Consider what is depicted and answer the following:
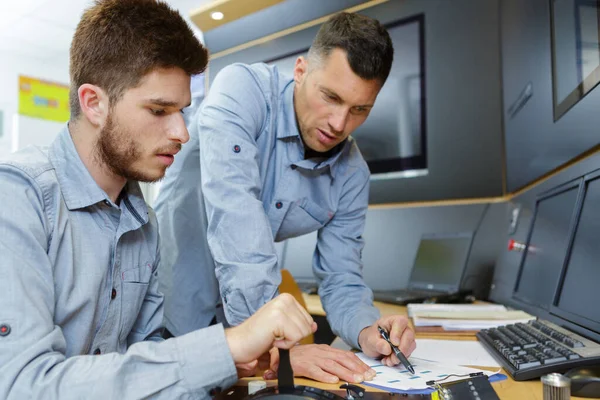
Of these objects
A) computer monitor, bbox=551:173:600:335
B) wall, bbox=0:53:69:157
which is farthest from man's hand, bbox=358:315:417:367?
wall, bbox=0:53:69:157

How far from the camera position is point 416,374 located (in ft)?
2.67

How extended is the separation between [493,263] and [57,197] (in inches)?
57.5

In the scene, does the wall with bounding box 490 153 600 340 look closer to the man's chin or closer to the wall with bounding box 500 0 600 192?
the wall with bounding box 500 0 600 192

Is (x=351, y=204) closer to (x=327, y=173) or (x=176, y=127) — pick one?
(x=327, y=173)

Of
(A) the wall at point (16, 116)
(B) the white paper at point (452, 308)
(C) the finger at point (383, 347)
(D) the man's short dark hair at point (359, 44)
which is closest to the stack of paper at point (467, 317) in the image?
(B) the white paper at point (452, 308)

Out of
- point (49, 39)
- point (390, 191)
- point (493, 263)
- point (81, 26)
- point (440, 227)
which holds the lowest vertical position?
point (493, 263)

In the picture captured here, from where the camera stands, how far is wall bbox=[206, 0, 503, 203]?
→ 1.89 meters

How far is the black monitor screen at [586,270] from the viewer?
98cm

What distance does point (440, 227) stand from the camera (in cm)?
195

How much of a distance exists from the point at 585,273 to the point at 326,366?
59cm

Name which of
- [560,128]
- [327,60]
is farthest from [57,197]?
[560,128]

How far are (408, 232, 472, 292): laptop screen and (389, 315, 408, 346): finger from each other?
2.79 ft

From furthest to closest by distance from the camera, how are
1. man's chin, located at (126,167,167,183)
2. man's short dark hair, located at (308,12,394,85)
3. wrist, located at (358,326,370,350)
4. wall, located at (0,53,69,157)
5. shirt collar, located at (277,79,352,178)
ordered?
wall, located at (0,53,69,157) → shirt collar, located at (277,79,352,178) → man's short dark hair, located at (308,12,394,85) → wrist, located at (358,326,370,350) → man's chin, located at (126,167,167,183)

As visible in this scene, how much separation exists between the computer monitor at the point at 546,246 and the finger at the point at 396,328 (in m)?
0.46
